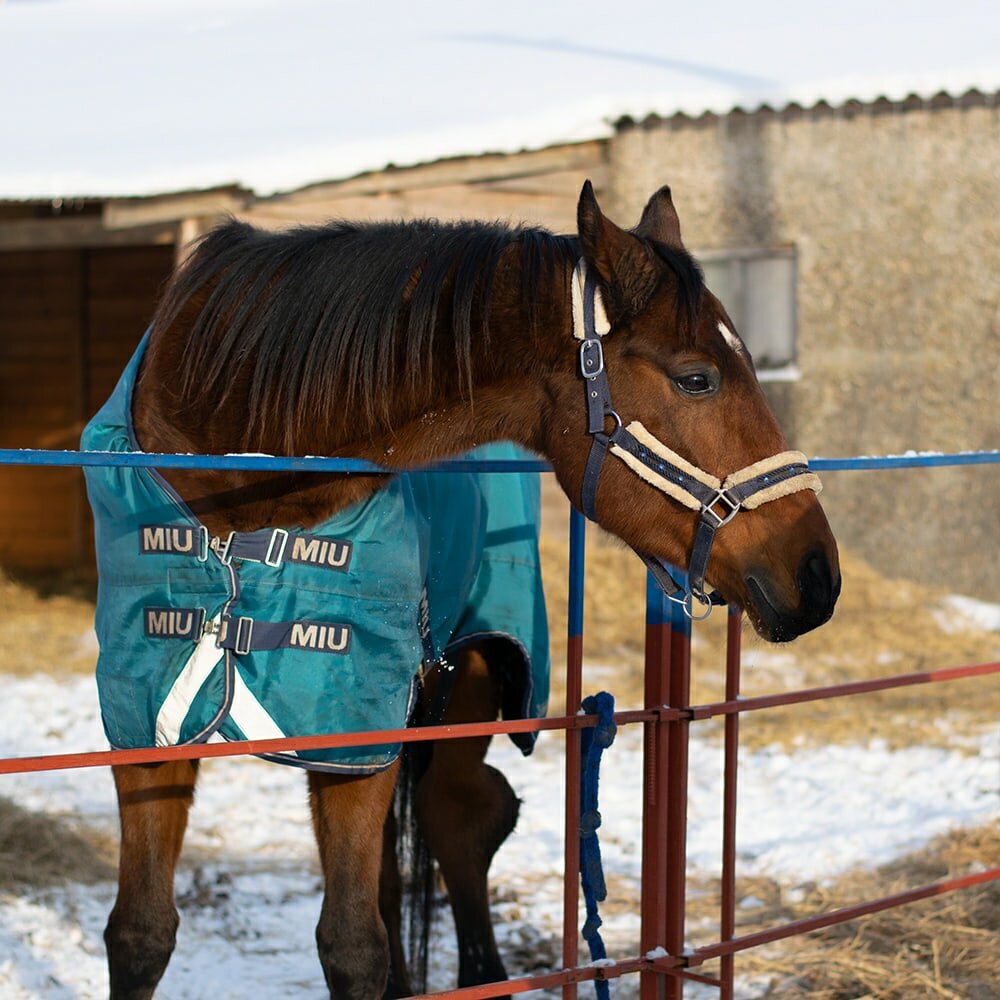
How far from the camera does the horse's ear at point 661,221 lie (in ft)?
9.00

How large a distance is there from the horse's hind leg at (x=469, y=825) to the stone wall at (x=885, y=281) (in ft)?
19.0

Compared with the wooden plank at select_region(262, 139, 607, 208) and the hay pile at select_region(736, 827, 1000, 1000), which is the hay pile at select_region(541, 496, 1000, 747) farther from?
the wooden plank at select_region(262, 139, 607, 208)

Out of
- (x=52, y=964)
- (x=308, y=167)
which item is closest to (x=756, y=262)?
(x=308, y=167)

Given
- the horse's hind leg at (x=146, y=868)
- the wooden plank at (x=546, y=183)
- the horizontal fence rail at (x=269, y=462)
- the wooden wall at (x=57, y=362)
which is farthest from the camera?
the wooden wall at (x=57, y=362)

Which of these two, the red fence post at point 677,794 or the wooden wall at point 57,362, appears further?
the wooden wall at point 57,362

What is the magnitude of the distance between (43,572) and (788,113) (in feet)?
22.7

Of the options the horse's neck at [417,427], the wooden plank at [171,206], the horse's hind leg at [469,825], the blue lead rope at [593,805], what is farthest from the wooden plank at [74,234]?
the blue lead rope at [593,805]

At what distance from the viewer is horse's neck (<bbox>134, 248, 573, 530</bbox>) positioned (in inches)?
101

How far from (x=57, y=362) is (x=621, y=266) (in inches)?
412

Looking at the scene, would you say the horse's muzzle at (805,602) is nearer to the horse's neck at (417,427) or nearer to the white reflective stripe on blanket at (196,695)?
the horse's neck at (417,427)

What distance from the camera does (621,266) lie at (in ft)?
8.12

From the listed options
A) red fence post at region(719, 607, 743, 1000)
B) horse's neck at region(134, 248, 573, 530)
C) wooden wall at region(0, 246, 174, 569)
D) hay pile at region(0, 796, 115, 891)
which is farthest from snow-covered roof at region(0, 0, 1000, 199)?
red fence post at region(719, 607, 743, 1000)

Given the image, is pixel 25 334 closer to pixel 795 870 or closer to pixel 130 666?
pixel 795 870

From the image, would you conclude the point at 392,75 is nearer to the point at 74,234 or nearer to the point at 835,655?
the point at 74,234
